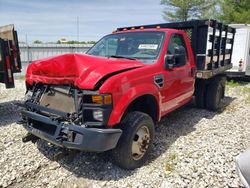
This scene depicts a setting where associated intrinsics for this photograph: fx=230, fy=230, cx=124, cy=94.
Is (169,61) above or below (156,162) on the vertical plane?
above

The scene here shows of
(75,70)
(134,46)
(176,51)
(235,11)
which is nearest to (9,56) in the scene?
(134,46)

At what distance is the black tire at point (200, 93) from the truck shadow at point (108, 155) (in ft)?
2.24

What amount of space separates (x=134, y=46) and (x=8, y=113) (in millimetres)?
4123

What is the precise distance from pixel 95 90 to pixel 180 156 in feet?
6.35

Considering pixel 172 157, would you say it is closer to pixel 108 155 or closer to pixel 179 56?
pixel 108 155

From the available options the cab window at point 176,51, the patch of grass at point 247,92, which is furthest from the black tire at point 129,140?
the patch of grass at point 247,92

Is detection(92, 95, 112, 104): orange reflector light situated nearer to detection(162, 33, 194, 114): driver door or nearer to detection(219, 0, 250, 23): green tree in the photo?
detection(162, 33, 194, 114): driver door

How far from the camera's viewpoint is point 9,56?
549 centimetres

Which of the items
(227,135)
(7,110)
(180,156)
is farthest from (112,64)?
(7,110)

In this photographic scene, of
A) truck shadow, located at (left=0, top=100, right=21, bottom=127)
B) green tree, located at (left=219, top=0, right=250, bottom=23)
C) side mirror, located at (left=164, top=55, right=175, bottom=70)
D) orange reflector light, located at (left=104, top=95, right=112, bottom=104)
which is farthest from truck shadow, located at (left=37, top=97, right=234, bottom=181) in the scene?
green tree, located at (left=219, top=0, right=250, bottom=23)

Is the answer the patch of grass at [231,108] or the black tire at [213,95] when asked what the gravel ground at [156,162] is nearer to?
the black tire at [213,95]

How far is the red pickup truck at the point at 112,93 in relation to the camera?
282 centimetres

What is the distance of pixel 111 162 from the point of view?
360cm

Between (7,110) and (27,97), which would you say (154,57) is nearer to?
(27,97)
